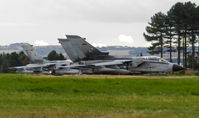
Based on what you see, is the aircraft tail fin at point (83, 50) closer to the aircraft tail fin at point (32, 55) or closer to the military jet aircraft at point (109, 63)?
the military jet aircraft at point (109, 63)

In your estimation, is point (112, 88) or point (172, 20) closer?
point (112, 88)

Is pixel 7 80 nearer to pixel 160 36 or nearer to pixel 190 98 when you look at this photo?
pixel 190 98

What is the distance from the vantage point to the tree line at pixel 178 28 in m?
87.0

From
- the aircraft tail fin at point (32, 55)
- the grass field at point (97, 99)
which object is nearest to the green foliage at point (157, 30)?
the aircraft tail fin at point (32, 55)

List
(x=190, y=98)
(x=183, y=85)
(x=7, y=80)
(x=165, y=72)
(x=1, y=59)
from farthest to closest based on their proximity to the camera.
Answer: (x=1, y=59) < (x=165, y=72) < (x=7, y=80) < (x=183, y=85) < (x=190, y=98)

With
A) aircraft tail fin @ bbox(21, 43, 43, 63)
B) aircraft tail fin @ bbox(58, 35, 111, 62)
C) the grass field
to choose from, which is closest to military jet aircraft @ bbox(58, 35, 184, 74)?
aircraft tail fin @ bbox(58, 35, 111, 62)

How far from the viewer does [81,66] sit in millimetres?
59938

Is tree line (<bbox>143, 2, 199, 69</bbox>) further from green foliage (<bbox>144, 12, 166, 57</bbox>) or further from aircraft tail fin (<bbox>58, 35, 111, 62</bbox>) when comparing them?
aircraft tail fin (<bbox>58, 35, 111, 62</bbox>)

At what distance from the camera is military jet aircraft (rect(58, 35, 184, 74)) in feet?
194

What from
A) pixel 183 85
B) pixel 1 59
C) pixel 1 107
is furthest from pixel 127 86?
pixel 1 59

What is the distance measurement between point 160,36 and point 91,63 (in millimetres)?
39713

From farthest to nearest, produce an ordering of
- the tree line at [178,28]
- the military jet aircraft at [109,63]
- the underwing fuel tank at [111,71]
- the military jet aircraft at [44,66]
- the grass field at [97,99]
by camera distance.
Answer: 1. the tree line at [178,28]
2. the military jet aircraft at [44,66]
3. the underwing fuel tank at [111,71]
4. the military jet aircraft at [109,63]
5. the grass field at [97,99]

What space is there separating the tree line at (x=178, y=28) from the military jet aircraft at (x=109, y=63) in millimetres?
27290

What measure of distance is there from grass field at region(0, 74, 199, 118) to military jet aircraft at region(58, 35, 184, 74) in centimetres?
2194
